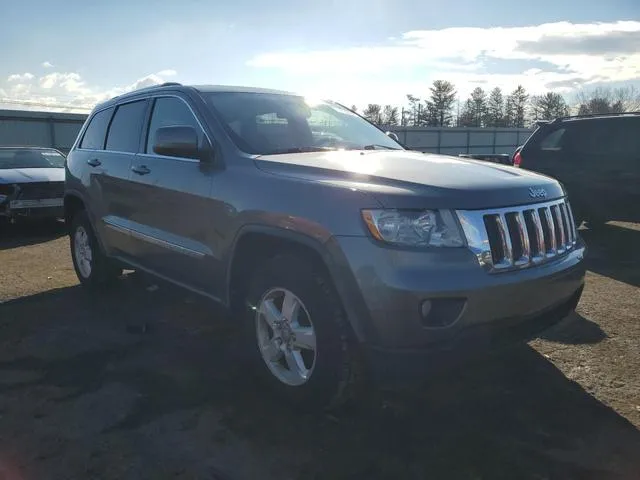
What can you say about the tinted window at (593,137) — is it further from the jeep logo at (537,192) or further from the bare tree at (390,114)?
the bare tree at (390,114)

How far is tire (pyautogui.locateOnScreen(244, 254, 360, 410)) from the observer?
2.91 m

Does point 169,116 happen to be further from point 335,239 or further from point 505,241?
point 505,241

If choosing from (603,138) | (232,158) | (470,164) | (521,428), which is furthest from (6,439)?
(603,138)

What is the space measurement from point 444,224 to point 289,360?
1204 mm

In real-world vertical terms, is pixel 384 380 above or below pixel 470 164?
below

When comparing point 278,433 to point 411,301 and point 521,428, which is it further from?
point 521,428

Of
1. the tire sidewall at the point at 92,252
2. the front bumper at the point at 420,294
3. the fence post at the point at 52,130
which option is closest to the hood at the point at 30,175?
the tire sidewall at the point at 92,252

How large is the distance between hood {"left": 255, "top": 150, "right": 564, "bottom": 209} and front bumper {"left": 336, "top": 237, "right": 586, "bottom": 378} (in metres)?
0.27

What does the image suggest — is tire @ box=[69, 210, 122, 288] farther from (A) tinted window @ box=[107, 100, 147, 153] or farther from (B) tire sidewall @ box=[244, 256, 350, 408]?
(B) tire sidewall @ box=[244, 256, 350, 408]

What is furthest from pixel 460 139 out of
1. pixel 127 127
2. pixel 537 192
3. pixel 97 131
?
pixel 537 192

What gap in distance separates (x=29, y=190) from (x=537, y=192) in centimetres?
866

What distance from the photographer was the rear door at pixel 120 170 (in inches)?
187

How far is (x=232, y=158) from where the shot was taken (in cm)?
360

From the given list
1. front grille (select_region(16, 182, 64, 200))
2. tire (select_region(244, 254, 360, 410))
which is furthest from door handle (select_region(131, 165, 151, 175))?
front grille (select_region(16, 182, 64, 200))
